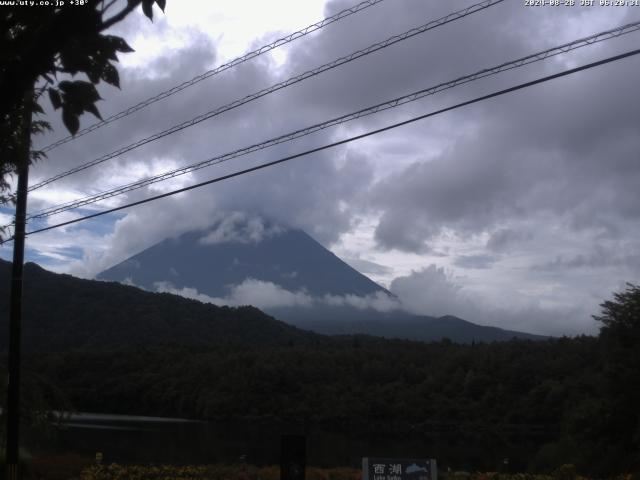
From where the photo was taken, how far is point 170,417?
72.4 m

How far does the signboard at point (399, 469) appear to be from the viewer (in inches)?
428

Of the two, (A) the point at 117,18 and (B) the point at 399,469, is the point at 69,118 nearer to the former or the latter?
(A) the point at 117,18

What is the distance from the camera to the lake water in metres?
28.4

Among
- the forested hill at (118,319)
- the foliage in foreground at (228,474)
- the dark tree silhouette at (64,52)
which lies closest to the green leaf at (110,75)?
the dark tree silhouette at (64,52)

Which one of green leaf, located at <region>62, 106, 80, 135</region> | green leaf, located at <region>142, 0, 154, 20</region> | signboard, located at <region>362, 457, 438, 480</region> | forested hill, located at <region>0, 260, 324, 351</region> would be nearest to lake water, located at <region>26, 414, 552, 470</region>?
signboard, located at <region>362, 457, 438, 480</region>

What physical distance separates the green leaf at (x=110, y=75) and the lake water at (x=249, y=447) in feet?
46.7

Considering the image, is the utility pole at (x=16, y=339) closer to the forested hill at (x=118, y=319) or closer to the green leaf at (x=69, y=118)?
the green leaf at (x=69, y=118)

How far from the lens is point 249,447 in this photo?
39.4m

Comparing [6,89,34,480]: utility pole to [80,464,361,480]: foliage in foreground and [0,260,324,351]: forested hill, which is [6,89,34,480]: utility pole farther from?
[0,260,324,351]: forested hill

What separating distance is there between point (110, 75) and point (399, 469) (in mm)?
8472

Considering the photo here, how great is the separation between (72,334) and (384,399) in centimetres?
3491

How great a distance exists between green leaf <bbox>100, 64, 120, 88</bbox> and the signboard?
27.0ft

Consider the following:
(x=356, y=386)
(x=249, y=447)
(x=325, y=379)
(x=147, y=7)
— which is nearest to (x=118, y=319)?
(x=325, y=379)

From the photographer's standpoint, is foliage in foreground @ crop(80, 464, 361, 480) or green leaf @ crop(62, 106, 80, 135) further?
foliage in foreground @ crop(80, 464, 361, 480)
